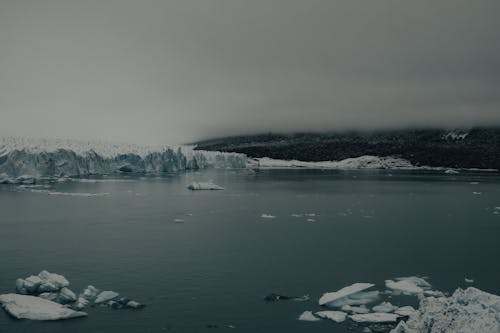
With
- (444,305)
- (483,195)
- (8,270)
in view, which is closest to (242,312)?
(444,305)

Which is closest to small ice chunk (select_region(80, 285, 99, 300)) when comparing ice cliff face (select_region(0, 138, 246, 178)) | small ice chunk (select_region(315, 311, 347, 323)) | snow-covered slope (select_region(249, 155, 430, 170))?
small ice chunk (select_region(315, 311, 347, 323))

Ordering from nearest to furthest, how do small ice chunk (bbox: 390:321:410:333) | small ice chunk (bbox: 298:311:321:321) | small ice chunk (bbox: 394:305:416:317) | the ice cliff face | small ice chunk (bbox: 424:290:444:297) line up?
small ice chunk (bbox: 390:321:410:333) → small ice chunk (bbox: 298:311:321:321) → small ice chunk (bbox: 394:305:416:317) → small ice chunk (bbox: 424:290:444:297) → the ice cliff face

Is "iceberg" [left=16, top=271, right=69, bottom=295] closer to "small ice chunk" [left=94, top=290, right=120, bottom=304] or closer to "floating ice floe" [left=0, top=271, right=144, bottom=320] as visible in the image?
"floating ice floe" [left=0, top=271, right=144, bottom=320]

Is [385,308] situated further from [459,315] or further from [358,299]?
[459,315]

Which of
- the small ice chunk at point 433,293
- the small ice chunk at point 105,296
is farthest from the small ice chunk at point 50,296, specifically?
the small ice chunk at point 433,293

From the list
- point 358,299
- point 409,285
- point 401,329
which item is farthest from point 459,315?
point 409,285

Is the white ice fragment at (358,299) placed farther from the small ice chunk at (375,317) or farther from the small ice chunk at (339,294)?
the small ice chunk at (375,317)

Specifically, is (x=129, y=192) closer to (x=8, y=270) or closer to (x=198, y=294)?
(x=8, y=270)
